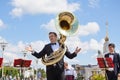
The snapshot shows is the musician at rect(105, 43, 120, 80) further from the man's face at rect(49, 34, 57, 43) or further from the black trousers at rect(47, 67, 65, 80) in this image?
the black trousers at rect(47, 67, 65, 80)

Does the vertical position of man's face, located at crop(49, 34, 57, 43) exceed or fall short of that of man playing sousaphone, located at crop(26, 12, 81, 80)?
it exceeds it

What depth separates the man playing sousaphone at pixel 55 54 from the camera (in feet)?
32.4

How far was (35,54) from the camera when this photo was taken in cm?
1033

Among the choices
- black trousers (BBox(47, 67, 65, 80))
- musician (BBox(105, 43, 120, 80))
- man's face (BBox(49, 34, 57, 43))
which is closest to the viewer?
black trousers (BBox(47, 67, 65, 80))

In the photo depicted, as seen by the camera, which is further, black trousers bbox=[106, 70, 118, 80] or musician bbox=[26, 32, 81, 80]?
black trousers bbox=[106, 70, 118, 80]

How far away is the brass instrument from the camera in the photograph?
33.1 ft

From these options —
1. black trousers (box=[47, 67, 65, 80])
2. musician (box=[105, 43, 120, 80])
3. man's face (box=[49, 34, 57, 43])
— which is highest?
man's face (box=[49, 34, 57, 43])

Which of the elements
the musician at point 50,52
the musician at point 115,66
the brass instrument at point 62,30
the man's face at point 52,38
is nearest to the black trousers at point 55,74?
the musician at point 50,52

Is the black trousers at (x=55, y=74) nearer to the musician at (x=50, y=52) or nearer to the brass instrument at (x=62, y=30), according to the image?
the musician at (x=50, y=52)

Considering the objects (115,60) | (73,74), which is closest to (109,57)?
(115,60)

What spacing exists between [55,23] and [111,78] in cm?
349

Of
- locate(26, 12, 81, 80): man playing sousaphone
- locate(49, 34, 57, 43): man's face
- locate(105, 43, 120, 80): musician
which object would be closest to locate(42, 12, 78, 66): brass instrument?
locate(26, 12, 81, 80): man playing sousaphone

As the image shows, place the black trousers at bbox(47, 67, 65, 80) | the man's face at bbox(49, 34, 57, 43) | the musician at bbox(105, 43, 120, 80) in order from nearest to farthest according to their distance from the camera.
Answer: the black trousers at bbox(47, 67, 65, 80), the man's face at bbox(49, 34, 57, 43), the musician at bbox(105, 43, 120, 80)

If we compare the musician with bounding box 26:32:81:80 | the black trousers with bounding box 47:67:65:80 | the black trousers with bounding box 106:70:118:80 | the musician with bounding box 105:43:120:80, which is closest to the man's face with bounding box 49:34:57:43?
the musician with bounding box 26:32:81:80
